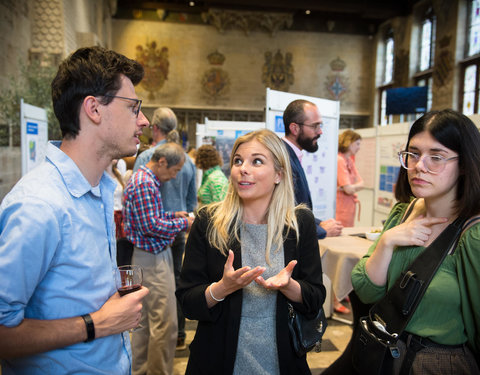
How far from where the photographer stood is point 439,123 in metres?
1.42

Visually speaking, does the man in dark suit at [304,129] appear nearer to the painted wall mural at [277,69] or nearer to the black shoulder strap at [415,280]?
the black shoulder strap at [415,280]

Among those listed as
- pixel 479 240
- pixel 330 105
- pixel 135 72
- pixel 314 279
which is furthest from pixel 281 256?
pixel 330 105

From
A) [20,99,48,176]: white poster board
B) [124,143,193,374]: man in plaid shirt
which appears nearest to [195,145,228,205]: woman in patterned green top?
[124,143,193,374]: man in plaid shirt

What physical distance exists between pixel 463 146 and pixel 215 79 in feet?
51.0

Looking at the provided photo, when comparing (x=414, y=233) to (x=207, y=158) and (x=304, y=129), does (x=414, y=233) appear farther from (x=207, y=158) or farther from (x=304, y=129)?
(x=207, y=158)

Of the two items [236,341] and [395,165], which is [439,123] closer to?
[236,341]

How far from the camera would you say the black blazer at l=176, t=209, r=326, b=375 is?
4.85ft

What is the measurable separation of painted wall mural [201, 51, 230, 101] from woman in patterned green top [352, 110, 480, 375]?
15270 millimetres

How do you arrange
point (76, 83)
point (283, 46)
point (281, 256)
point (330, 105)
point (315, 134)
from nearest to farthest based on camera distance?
point (76, 83)
point (281, 256)
point (315, 134)
point (330, 105)
point (283, 46)

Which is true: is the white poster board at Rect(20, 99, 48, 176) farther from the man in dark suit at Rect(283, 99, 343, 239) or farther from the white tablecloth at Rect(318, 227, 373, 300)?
the white tablecloth at Rect(318, 227, 373, 300)

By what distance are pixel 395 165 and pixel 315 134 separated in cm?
362

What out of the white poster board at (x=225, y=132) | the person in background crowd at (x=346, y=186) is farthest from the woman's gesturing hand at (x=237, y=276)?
the white poster board at (x=225, y=132)

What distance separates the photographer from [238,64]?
53.2 feet

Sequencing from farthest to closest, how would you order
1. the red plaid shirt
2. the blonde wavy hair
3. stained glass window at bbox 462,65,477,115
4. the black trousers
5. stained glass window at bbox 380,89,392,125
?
stained glass window at bbox 380,89,392,125 → stained glass window at bbox 462,65,477,115 → the red plaid shirt → the black trousers → the blonde wavy hair
